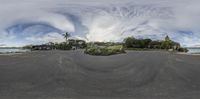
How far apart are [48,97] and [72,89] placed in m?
4.46

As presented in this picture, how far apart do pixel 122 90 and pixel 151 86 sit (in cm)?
273

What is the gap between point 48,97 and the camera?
77.7ft

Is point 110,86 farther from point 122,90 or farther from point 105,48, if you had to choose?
point 105,48

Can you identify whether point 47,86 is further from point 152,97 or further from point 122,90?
point 152,97

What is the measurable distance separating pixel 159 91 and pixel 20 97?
26.3ft

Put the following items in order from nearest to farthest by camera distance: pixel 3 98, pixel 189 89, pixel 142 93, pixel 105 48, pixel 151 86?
pixel 3 98 < pixel 142 93 < pixel 189 89 < pixel 151 86 < pixel 105 48

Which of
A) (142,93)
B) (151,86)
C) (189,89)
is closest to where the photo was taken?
(142,93)

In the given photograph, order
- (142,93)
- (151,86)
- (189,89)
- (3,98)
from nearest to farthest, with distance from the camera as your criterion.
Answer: (3,98)
(142,93)
(189,89)
(151,86)

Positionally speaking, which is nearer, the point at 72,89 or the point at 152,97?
the point at 152,97

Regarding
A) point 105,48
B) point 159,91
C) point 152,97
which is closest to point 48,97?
point 152,97

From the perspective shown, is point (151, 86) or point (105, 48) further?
point (105, 48)

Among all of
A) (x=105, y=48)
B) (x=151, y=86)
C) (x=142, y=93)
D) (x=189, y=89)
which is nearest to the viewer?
(x=142, y=93)

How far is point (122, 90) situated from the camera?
2784 centimetres

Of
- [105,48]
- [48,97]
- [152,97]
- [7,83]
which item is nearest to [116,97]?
[152,97]
